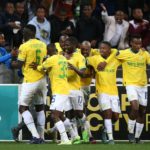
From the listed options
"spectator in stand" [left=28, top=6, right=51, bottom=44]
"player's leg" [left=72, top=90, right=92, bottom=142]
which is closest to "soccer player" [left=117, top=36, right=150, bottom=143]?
"player's leg" [left=72, top=90, right=92, bottom=142]

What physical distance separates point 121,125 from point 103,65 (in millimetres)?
1826

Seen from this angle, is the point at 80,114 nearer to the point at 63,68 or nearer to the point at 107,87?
the point at 107,87

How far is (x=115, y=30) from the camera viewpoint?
22.4 metres

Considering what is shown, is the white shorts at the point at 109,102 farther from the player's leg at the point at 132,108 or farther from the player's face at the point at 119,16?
the player's face at the point at 119,16

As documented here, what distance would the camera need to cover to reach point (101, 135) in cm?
2011

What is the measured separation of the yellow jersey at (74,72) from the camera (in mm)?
18469

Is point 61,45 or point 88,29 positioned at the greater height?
point 88,29

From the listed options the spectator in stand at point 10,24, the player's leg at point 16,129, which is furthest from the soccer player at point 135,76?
the spectator in stand at point 10,24

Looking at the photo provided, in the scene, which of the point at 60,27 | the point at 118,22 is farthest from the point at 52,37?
the point at 118,22

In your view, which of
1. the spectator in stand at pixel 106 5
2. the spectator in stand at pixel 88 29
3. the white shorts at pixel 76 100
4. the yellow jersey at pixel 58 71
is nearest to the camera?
the yellow jersey at pixel 58 71

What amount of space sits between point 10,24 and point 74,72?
126 inches

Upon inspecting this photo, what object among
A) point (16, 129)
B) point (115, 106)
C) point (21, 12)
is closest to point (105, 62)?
point (115, 106)

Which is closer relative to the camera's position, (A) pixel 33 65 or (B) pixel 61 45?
(A) pixel 33 65

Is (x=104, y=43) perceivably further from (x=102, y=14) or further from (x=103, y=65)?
(x=102, y=14)
